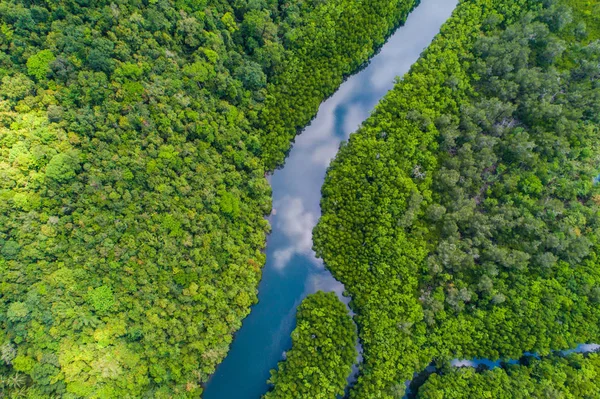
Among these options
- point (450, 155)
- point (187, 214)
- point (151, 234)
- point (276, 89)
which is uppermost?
point (276, 89)

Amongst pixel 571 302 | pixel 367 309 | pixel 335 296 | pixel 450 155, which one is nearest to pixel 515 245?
pixel 571 302

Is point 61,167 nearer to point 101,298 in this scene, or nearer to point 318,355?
point 101,298

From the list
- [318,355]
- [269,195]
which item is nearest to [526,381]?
[318,355]

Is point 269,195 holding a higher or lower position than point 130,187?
higher

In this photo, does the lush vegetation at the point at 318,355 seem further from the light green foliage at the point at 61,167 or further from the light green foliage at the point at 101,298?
the light green foliage at the point at 61,167

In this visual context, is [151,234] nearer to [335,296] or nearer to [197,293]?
[197,293]

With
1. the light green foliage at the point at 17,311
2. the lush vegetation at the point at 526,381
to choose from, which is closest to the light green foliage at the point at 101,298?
the light green foliage at the point at 17,311
